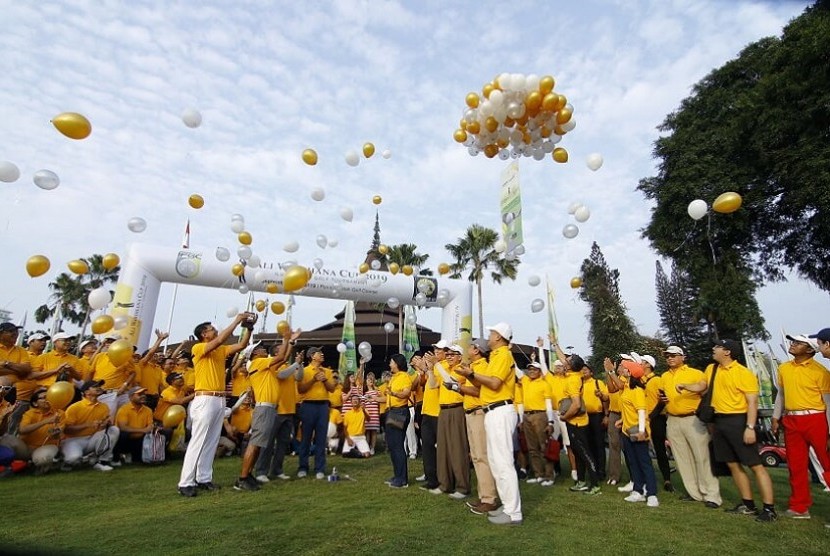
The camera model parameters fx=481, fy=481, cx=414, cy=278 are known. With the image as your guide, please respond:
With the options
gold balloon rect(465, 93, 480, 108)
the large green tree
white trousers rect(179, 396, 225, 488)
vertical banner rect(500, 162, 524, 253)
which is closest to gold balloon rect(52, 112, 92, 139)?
white trousers rect(179, 396, 225, 488)

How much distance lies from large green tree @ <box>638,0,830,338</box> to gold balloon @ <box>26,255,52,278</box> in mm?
19147

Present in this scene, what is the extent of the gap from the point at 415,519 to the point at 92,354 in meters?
5.79

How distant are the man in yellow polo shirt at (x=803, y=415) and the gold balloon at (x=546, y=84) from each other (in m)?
4.10

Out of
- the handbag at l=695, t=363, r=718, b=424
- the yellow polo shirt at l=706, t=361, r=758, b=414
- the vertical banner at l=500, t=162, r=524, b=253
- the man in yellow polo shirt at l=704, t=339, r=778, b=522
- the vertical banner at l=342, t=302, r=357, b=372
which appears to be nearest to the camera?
the man in yellow polo shirt at l=704, t=339, r=778, b=522

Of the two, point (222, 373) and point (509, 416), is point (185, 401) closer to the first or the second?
point (222, 373)

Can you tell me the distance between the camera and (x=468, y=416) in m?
4.89

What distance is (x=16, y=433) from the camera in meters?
5.86

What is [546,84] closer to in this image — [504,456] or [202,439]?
[504,456]

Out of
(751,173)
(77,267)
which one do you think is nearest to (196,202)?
(77,267)

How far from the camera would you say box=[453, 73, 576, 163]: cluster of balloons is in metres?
6.50

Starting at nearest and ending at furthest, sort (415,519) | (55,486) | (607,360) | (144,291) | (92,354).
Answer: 1. (415,519)
2. (55,486)
3. (607,360)
4. (92,354)
5. (144,291)

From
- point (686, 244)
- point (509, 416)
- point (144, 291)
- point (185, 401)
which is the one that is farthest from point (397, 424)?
point (686, 244)

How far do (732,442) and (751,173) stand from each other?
55.4 feet

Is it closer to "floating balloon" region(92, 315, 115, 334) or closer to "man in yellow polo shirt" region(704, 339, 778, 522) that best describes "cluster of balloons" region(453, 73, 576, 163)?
"man in yellow polo shirt" region(704, 339, 778, 522)
